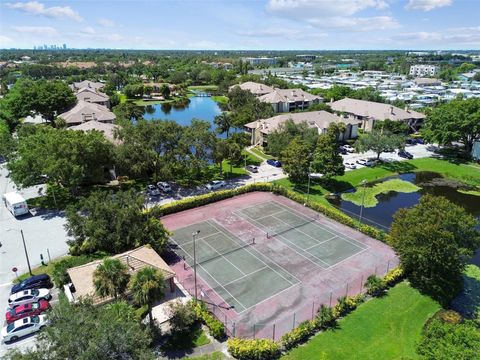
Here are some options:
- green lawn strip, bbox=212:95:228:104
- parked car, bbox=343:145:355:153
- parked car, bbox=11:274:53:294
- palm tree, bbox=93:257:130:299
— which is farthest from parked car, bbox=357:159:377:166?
green lawn strip, bbox=212:95:228:104

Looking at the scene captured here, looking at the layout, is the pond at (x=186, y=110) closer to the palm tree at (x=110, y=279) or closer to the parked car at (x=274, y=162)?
the parked car at (x=274, y=162)

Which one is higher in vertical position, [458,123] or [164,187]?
[458,123]

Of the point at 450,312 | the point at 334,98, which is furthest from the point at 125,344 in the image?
the point at 334,98

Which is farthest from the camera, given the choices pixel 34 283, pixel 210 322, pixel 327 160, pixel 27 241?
pixel 327 160

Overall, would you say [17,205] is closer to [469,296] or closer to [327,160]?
[327,160]

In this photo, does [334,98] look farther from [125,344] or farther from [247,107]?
[125,344]

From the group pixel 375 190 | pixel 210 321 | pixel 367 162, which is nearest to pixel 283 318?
pixel 210 321

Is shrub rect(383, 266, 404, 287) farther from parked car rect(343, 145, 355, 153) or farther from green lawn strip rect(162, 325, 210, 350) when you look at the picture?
parked car rect(343, 145, 355, 153)

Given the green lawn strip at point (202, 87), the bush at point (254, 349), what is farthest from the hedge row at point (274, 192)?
the green lawn strip at point (202, 87)
